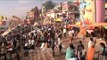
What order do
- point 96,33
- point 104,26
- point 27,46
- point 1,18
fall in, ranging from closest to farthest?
point 27,46 < point 104,26 < point 96,33 < point 1,18

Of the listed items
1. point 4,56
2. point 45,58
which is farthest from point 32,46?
point 4,56

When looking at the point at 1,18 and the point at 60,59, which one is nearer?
the point at 60,59

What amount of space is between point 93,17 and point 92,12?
0.67 m

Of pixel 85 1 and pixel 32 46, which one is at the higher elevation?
pixel 85 1

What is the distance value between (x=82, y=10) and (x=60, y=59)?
2191 cm

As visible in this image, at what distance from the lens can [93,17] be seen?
126 ft

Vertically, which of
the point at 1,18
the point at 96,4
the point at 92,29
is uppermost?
the point at 96,4

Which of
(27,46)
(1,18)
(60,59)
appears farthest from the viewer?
(1,18)

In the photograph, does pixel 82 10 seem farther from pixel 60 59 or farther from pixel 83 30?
pixel 60 59

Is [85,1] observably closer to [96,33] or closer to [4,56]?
[96,33]


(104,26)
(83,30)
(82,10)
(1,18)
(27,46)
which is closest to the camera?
(27,46)

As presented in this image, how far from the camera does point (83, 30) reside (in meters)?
34.6

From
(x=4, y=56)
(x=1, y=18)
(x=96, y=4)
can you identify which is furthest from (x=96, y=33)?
(x=1, y=18)

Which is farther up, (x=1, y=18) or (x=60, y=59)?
(x=60, y=59)
